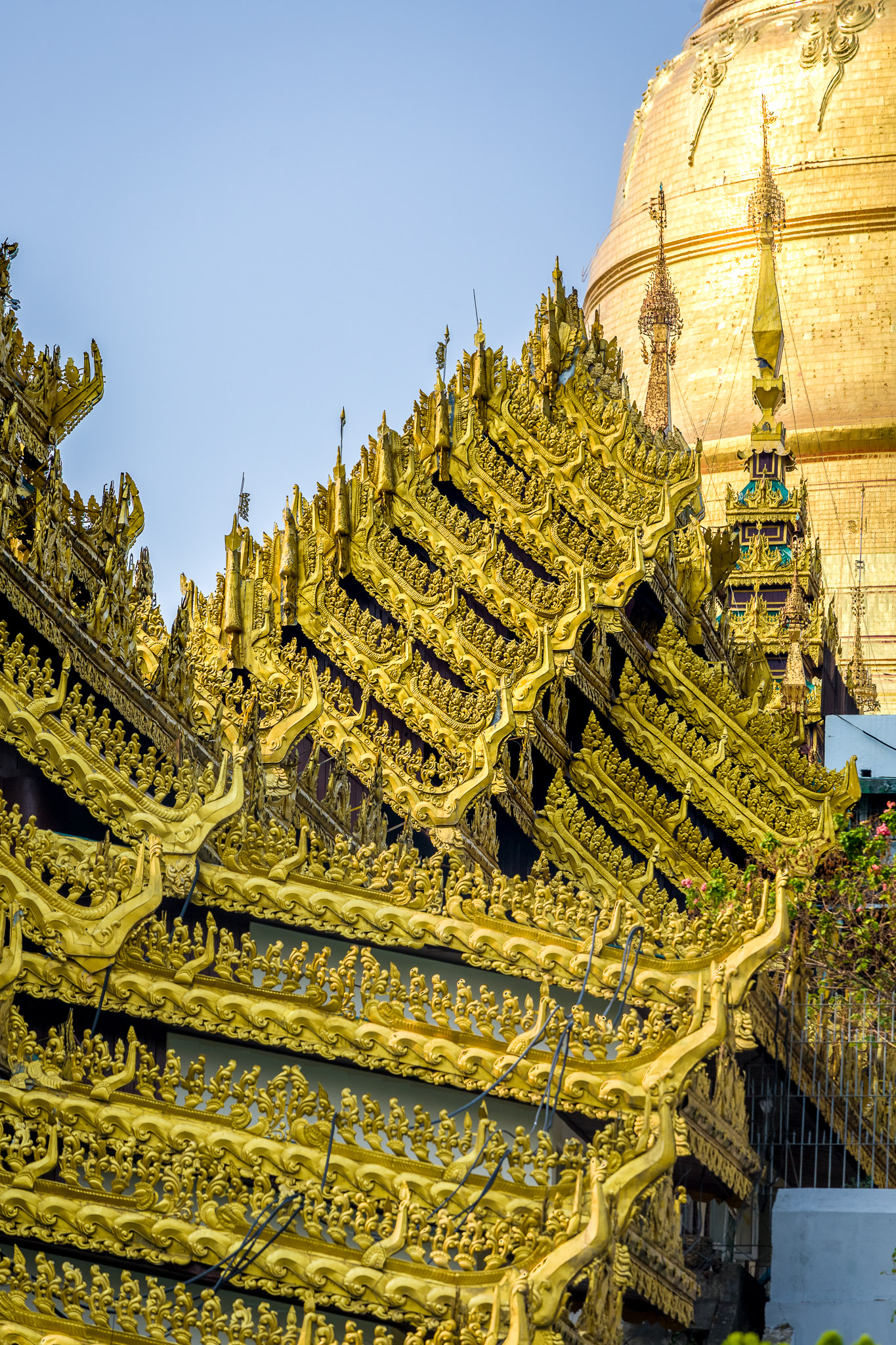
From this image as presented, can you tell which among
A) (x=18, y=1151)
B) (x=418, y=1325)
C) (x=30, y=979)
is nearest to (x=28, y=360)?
(x=30, y=979)

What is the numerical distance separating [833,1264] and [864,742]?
8016 mm

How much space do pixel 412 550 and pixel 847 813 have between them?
382cm

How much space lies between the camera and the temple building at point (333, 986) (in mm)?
8469

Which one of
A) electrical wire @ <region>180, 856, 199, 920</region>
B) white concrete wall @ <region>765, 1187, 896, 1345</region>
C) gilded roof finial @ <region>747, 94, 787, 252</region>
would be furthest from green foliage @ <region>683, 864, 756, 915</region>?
gilded roof finial @ <region>747, 94, 787, 252</region>

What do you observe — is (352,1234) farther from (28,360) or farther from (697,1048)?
(28,360)

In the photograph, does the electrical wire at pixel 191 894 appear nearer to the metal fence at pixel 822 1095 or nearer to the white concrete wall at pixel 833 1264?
the metal fence at pixel 822 1095

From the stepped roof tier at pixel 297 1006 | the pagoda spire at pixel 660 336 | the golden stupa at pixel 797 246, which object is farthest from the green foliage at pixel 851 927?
the golden stupa at pixel 797 246

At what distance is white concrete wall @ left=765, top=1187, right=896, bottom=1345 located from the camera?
10984 millimetres

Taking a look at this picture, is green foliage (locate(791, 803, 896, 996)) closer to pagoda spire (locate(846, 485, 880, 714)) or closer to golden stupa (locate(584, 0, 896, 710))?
pagoda spire (locate(846, 485, 880, 714))

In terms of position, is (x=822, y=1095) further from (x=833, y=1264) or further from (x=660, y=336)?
(x=660, y=336)

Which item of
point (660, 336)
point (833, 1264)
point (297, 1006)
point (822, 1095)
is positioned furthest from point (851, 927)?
point (660, 336)

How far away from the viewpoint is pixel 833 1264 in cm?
1116

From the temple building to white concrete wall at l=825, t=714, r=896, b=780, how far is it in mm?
3678

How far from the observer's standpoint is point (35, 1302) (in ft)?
26.6
